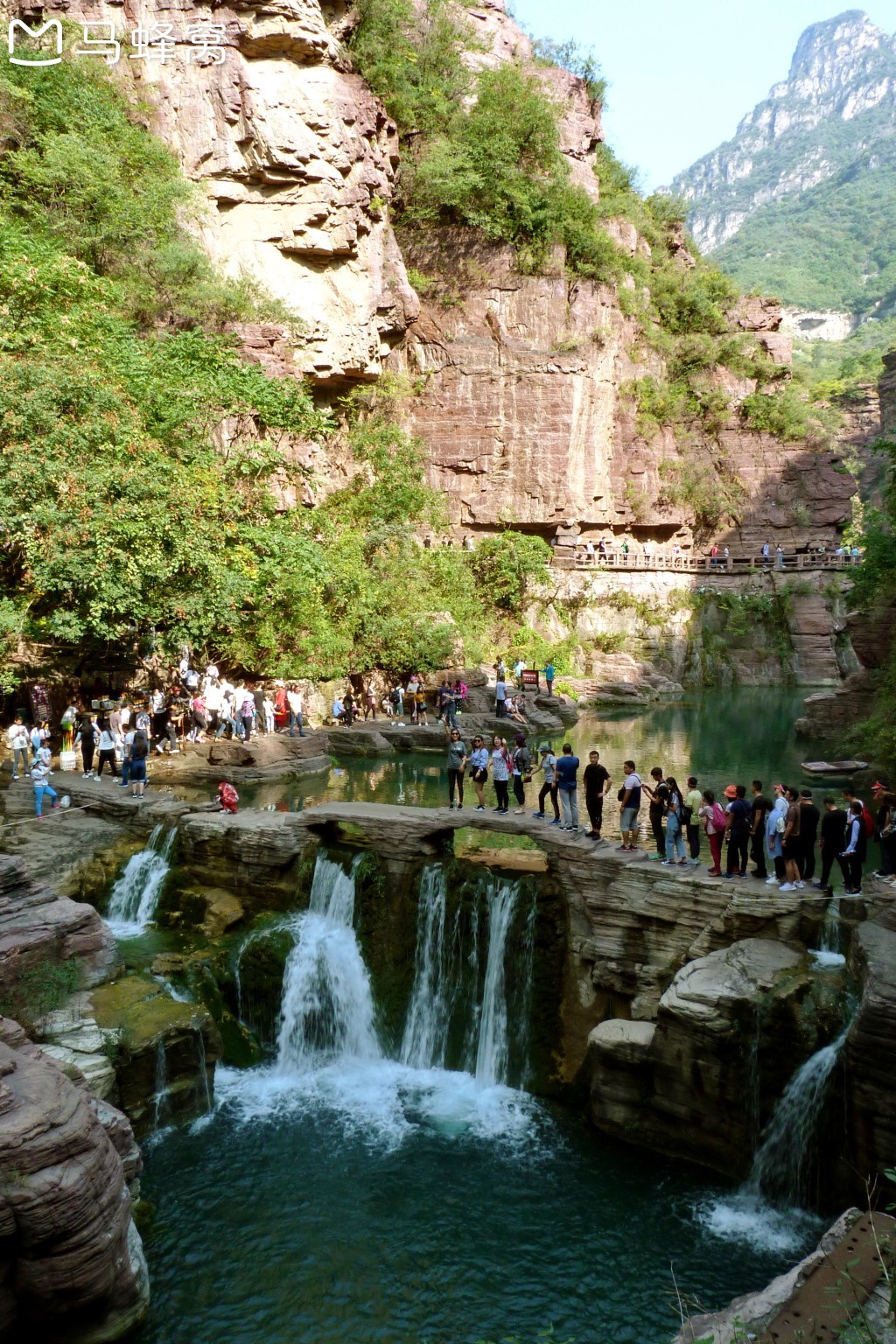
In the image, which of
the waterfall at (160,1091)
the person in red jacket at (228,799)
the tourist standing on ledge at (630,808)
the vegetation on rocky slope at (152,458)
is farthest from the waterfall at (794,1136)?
the vegetation on rocky slope at (152,458)

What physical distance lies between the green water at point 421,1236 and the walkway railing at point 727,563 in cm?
3553

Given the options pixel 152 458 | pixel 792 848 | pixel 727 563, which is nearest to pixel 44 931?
pixel 792 848

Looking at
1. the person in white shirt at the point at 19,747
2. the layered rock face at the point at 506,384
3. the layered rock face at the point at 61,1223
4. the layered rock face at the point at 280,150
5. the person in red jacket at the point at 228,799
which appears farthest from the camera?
the layered rock face at the point at 506,384

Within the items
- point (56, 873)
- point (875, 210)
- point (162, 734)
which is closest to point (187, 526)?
point (162, 734)

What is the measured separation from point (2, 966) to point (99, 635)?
33.9 feet

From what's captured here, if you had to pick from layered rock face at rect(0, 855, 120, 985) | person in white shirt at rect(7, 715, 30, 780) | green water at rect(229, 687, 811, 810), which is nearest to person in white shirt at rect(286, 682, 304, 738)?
green water at rect(229, 687, 811, 810)

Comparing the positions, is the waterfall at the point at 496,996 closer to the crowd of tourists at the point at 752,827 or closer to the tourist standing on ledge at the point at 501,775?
the crowd of tourists at the point at 752,827

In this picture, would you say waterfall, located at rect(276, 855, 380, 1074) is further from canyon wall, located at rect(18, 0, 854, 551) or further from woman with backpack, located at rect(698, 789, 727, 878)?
canyon wall, located at rect(18, 0, 854, 551)

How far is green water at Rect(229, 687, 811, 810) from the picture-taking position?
Answer: 1988 centimetres

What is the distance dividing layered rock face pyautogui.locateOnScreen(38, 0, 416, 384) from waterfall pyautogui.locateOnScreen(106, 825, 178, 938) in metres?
20.1

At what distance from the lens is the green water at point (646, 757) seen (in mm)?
19875

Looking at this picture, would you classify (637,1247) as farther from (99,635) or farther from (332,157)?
(332,157)

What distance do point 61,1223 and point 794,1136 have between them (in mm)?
7057

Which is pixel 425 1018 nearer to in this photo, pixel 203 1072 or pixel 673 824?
pixel 203 1072
